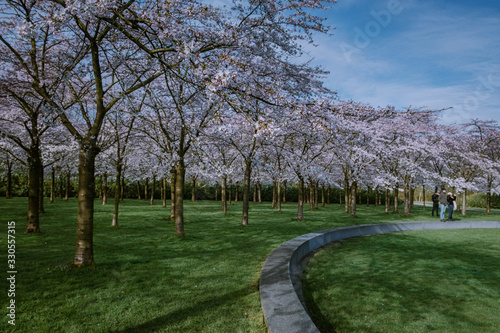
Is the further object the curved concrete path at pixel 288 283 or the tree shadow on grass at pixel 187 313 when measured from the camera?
the tree shadow on grass at pixel 187 313

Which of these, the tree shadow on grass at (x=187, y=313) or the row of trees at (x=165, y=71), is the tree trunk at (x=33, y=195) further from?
the tree shadow on grass at (x=187, y=313)

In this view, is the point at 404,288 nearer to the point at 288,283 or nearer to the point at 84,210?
the point at 288,283

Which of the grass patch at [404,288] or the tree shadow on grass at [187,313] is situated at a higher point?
the tree shadow on grass at [187,313]

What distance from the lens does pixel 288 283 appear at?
5629 mm

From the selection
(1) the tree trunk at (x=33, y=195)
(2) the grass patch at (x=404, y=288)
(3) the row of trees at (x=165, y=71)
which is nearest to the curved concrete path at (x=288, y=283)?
(2) the grass patch at (x=404, y=288)

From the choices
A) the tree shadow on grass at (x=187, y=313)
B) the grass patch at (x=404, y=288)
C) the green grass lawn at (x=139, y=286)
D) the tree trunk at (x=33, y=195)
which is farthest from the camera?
the tree trunk at (x=33, y=195)

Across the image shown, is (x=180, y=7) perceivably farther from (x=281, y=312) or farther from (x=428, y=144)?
(x=428, y=144)

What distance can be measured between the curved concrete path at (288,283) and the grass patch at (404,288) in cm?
42

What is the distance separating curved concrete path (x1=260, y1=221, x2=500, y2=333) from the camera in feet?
13.2

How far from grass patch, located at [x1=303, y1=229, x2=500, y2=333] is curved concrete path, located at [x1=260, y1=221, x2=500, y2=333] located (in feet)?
1.39

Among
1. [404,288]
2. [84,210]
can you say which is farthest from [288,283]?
[84,210]

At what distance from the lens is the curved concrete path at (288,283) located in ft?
13.2

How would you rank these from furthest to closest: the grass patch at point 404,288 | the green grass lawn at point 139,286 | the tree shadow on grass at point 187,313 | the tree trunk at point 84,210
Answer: the tree trunk at point 84,210 → the grass patch at point 404,288 → the green grass lawn at point 139,286 → the tree shadow on grass at point 187,313

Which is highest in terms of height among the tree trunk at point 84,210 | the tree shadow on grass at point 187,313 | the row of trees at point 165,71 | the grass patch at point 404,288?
the row of trees at point 165,71
